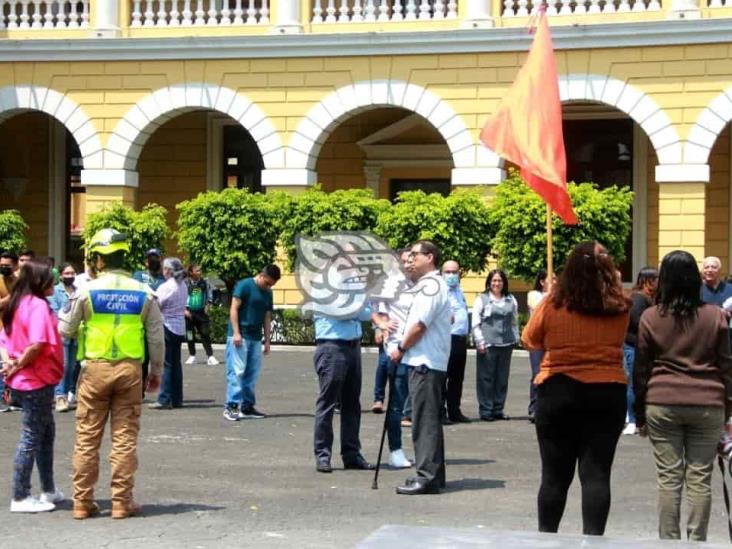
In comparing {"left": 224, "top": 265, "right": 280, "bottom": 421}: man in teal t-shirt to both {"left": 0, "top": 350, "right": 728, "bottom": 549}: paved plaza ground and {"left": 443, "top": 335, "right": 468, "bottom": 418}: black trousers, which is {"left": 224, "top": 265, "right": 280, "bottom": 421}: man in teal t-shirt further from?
{"left": 443, "top": 335, "right": 468, "bottom": 418}: black trousers

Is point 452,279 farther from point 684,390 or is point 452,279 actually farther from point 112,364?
point 684,390

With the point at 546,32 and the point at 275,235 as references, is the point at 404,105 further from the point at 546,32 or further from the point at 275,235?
the point at 546,32

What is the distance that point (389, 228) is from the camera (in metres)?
24.6

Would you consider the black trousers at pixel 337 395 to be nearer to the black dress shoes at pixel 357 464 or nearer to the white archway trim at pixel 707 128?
the black dress shoes at pixel 357 464

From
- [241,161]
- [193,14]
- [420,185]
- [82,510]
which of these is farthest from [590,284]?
[241,161]

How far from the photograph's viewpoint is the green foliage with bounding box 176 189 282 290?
82.5 feet

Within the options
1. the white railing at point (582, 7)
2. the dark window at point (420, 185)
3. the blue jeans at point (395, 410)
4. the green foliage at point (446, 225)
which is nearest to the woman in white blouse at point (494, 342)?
the blue jeans at point (395, 410)

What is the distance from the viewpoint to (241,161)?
103 feet

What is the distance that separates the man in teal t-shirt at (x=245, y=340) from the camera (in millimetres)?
15266

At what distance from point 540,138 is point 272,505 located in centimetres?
460

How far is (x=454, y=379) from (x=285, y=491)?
4771 millimetres


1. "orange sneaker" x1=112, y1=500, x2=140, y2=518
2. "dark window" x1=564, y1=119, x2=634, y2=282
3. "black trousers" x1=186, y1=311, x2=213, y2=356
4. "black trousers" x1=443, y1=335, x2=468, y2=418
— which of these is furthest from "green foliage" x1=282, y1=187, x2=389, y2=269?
"orange sneaker" x1=112, y1=500, x2=140, y2=518

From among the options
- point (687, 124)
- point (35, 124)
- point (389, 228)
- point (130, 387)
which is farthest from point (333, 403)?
point (35, 124)

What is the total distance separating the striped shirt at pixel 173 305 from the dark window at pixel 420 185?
554 inches
